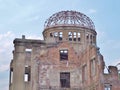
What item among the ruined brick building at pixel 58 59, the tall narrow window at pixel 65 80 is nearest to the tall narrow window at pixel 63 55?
the ruined brick building at pixel 58 59

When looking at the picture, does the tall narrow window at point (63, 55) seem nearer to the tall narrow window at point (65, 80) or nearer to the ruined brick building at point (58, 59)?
the ruined brick building at point (58, 59)

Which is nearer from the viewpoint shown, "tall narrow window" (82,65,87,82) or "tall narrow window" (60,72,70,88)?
"tall narrow window" (82,65,87,82)

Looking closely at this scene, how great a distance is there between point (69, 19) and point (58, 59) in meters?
6.35

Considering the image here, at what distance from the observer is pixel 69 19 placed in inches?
1588

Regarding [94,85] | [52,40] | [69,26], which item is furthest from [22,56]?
[94,85]

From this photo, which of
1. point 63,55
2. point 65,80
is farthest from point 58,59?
point 65,80

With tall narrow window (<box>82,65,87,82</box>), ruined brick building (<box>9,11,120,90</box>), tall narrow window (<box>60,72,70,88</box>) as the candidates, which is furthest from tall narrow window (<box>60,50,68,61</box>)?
tall narrow window (<box>82,65,87,82</box>)

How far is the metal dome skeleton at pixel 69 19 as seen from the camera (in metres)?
40.0

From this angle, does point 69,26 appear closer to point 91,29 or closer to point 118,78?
point 91,29

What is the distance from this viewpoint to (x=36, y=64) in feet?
121

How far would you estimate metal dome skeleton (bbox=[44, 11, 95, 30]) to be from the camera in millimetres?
40031

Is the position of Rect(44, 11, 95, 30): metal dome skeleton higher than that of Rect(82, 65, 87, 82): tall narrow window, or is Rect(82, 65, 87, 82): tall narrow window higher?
Rect(44, 11, 95, 30): metal dome skeleton

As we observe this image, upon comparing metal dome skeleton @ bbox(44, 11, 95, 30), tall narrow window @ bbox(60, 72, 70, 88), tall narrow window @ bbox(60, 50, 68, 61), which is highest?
metal dome skeleton @ bbox(44, 11, 95, 30)

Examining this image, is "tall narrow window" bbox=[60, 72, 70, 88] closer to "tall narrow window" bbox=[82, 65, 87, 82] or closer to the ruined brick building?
the ruined brick building
